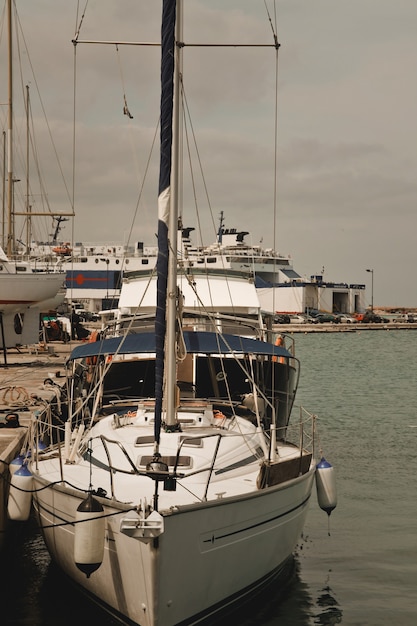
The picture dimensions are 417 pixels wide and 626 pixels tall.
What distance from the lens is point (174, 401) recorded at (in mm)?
12609

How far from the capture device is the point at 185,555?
1020cm

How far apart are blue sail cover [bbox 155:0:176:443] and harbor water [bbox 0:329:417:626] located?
3235 mm

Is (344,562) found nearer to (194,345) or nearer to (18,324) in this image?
(194,345)

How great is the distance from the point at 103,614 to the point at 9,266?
28000mm

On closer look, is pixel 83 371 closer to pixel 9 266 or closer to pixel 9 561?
pixel 9 561

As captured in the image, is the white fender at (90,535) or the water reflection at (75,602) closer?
the white fender at (90,535)

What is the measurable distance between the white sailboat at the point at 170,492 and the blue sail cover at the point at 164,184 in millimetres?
15

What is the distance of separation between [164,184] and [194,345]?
410 centimetres

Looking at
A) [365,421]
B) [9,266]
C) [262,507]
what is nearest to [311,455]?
[262,507]

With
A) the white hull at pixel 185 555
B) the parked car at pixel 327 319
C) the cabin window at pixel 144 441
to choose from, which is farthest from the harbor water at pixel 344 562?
the parked car at pixel 327 319

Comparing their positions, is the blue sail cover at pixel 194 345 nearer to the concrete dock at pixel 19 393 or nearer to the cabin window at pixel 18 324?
the concrete dock at pixel 19 393

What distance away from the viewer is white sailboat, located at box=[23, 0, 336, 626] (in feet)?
33.5

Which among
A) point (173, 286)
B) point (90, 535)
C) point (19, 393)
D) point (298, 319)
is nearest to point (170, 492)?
point (90, 535)

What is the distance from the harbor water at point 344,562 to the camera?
12.5m
